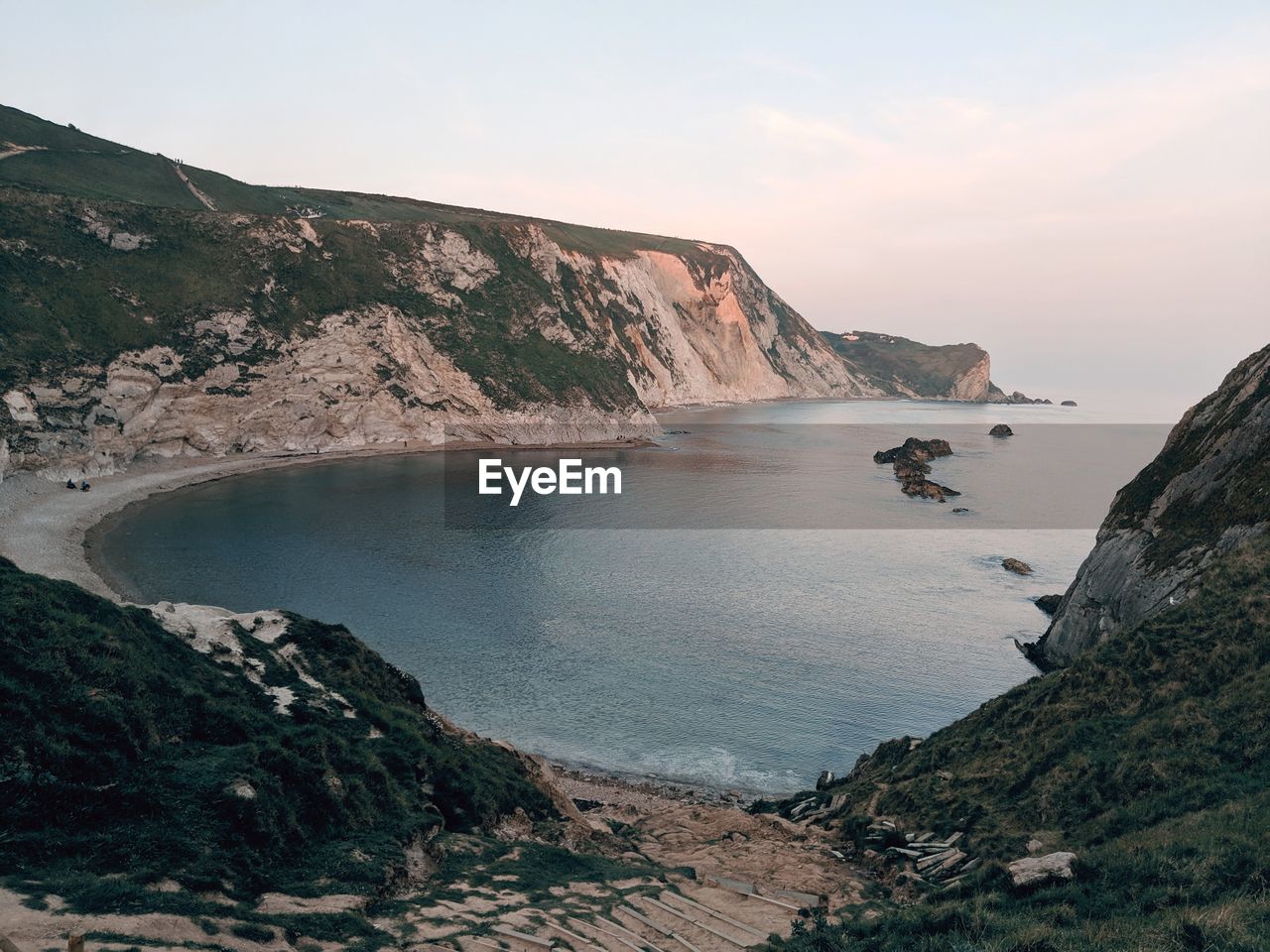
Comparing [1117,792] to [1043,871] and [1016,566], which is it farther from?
[1016,566]

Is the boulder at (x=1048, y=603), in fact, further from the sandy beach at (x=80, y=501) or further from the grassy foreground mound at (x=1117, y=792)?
the sandy beach at (x=80, y=501)

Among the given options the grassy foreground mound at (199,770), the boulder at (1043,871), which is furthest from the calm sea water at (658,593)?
the boulder at (1043,871)

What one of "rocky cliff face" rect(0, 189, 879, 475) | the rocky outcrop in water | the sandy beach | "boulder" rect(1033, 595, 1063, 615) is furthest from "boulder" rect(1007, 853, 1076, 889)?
the rocky outcrop in water

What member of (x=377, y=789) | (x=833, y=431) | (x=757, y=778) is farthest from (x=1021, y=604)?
(x=833, y=431)

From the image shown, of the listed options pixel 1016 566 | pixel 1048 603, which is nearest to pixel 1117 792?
pixel 1048 603

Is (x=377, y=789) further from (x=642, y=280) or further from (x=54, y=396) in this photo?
(x=642, y=280)

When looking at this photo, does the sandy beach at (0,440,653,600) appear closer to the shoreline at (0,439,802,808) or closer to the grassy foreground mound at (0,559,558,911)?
the shoreline at (0,439,802,808)
